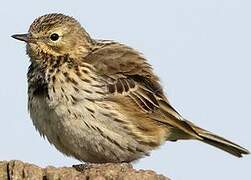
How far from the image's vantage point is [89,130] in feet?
31.1

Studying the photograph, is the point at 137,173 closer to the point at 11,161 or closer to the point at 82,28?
the point at 11,161

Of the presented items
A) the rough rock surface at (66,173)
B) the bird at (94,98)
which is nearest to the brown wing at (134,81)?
the bird at (94,98)

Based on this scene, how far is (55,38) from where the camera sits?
10570mm

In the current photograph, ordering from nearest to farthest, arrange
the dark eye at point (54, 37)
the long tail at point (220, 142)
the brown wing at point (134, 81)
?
the brown wing at point (134, 81) → the dark eye at point (54, 37) → the long tail at point (220, 142)

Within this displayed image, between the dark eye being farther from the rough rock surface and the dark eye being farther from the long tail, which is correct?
the rough rock surface

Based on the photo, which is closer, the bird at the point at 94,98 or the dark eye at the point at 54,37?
the bird at the point at 94,98

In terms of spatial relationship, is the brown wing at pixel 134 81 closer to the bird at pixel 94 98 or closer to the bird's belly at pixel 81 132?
the bird at pixel 94 98

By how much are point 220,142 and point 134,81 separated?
1.72 meters

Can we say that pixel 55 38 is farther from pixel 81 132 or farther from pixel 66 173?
pixel 66 173

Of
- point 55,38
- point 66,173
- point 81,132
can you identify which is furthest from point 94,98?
point 66,173

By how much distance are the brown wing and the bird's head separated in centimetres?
27

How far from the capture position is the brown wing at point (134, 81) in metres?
10.1

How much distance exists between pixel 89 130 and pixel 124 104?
843mm

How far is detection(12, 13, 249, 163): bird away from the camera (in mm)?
9539
